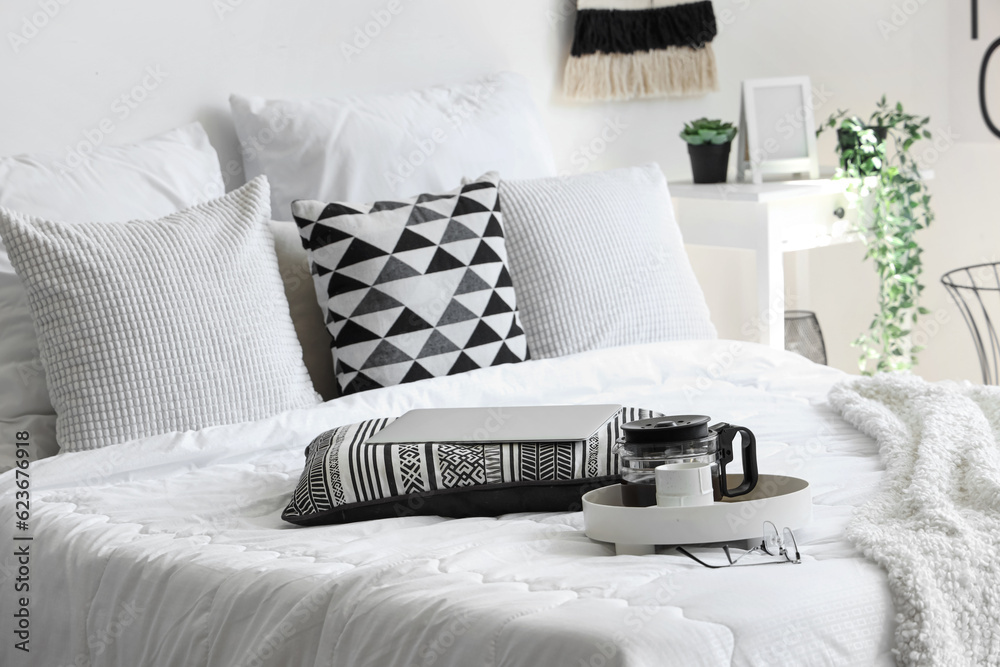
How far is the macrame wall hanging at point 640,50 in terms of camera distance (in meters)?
2.76

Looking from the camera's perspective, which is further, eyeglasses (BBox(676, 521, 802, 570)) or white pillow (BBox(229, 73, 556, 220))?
white pillow (BBox(229, 73, 556, 220))

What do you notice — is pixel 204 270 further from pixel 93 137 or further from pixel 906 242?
pixel 906 242

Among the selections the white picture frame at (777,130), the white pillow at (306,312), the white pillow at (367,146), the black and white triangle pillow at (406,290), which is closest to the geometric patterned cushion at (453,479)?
the black and white triangle pillow at (406,290)

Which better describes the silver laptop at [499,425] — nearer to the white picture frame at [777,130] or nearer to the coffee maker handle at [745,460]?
the coffee maker handle at [745,460]

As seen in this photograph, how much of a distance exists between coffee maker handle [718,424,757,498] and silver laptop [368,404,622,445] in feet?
0.60

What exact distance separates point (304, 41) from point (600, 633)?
1.75 m

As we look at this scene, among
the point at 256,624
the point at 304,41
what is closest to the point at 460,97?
the point at 304,41

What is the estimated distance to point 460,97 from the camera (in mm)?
2326

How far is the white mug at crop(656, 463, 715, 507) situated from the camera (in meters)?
1.01

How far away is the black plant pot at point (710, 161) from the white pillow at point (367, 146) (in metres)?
0.68

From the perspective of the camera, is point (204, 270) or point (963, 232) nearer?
point (204, 270)

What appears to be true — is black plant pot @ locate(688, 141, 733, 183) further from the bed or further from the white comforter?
the white comforter

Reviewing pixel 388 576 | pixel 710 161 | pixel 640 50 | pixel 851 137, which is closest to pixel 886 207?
pixel 851 137

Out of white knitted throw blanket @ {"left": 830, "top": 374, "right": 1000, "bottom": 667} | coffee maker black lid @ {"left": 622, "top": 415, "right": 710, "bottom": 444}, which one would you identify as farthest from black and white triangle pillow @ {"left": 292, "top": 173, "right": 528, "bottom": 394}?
coffee maker black lid @ {"left": 622, "top": 415, "right": 710, "bottom": 444}
